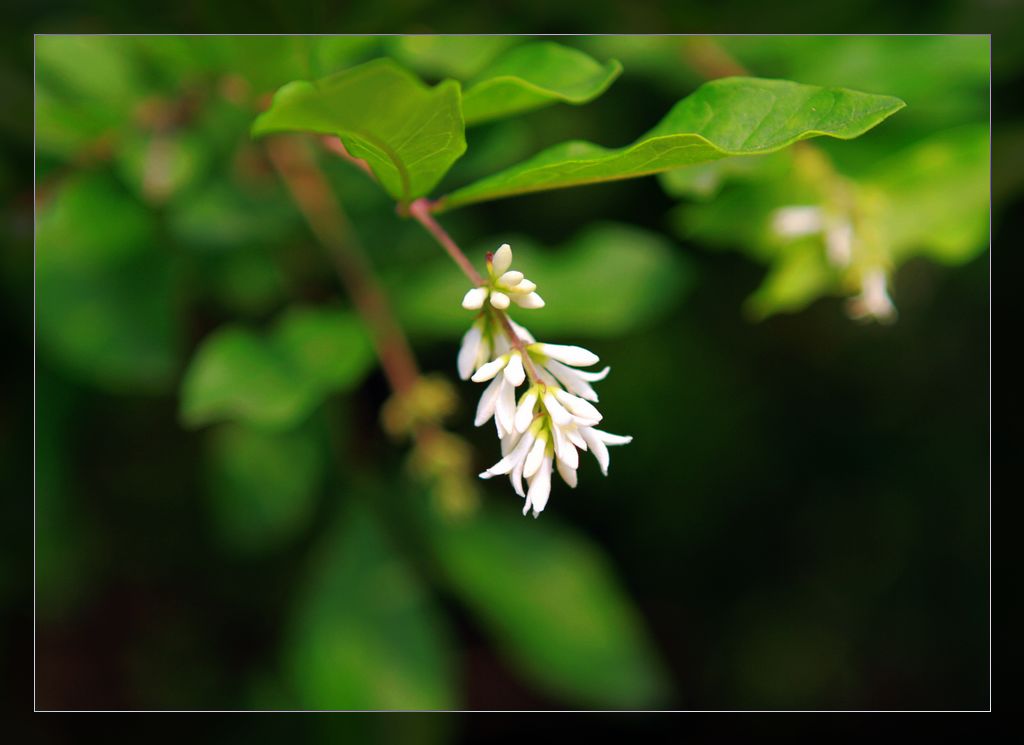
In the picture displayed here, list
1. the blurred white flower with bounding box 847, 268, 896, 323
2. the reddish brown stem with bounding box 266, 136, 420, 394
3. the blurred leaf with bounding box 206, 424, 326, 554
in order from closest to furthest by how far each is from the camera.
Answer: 1. the blurred white flower with bounding box 847, 268, 896, 323
2. the reddish brown stem with bounding box 266, 136, 420, 394
3. the blurred leaf with bounding box 206, 424, 326, 554

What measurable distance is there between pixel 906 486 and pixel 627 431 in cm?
65

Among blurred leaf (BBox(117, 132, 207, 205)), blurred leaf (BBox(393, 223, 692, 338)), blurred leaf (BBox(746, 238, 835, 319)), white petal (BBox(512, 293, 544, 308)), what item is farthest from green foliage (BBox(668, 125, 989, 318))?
blurred leaf (BBox(117, 132, 207, 205))

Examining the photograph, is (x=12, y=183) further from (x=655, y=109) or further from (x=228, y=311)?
(x=655, y=109)

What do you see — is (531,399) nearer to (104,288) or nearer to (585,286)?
(585,286)

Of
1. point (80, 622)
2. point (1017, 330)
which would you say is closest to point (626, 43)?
point (1017, 330)

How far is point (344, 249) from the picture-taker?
1.52 metres

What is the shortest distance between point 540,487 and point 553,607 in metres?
1.01

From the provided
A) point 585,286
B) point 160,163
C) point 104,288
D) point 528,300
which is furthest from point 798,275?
point 104,288

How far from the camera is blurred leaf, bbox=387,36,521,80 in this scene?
1401 mm

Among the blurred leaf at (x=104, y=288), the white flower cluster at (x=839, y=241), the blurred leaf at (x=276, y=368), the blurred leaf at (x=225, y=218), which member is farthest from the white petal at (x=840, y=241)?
the blurred leaf at (x=104, y=288)

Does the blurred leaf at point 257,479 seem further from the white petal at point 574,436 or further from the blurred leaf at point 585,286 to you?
the white petal at point 574,436

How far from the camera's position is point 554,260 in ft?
5.11

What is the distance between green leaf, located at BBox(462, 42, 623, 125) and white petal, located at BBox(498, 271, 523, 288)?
0.20m

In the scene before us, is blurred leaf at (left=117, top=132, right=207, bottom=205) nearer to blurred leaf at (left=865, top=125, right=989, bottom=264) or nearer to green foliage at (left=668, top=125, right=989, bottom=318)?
green foliage at (left=668, top=125, right=989, bottom=318)
